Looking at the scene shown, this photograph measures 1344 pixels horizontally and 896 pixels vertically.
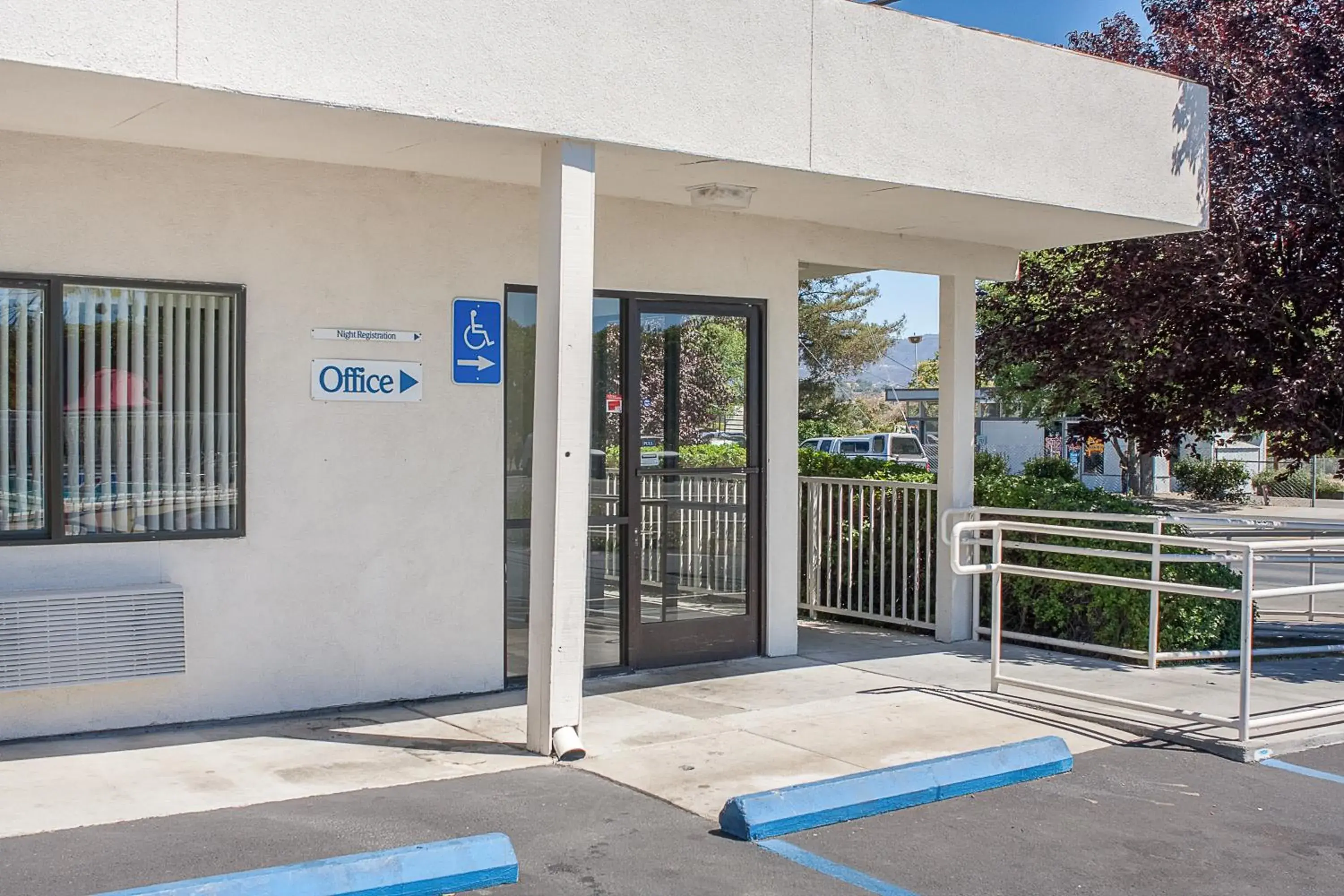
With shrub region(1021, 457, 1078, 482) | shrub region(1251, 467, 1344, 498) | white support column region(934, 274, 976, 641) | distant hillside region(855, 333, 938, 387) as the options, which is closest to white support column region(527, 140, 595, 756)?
white support column region(934, 274, 976, 641)

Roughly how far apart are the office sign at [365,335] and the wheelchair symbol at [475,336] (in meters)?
0.28

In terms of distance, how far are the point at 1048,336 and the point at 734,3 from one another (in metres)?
5.69

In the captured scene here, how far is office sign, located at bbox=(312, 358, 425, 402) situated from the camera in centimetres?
772

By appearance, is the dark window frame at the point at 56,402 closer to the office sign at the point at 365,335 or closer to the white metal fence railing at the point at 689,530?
the office sign at the point at 365,335

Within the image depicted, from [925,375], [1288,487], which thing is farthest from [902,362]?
[1288,487]

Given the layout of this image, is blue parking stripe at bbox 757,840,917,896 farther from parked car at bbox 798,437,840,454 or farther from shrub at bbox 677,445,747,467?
parked car at bbox 798,437,840,454

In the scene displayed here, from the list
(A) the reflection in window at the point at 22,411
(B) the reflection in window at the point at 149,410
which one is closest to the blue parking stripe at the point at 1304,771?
(B) the reflection in window at the point at 149,410

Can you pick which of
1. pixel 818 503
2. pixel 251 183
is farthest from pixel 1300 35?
pixel 251 183

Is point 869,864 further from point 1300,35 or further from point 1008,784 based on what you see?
point 1300,35

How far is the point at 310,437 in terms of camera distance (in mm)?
7691

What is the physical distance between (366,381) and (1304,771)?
18.4 ft

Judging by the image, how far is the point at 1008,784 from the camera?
6.54m

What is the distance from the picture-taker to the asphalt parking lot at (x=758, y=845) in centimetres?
508

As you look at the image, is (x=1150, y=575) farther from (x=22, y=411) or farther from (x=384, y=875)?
(x=22, y=411)
